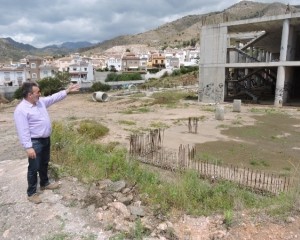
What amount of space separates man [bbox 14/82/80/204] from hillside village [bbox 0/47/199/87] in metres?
63.6

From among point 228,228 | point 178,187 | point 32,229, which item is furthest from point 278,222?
point 32,229

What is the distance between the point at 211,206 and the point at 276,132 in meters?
12.0

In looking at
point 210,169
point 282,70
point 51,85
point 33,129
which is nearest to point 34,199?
point 33,129

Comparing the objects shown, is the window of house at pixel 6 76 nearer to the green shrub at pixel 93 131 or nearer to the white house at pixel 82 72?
the white house at pixel 82 72

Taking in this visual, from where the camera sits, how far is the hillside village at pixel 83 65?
81.1 m

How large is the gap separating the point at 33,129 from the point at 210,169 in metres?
5.89

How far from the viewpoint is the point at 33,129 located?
194 inches

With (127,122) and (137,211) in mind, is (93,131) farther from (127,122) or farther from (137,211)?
(137,211)

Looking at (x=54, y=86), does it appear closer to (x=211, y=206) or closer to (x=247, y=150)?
(x=247, y=150)

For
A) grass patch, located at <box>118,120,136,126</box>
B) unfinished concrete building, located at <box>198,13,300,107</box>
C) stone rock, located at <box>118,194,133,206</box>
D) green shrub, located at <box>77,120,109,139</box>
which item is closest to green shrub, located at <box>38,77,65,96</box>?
Answer: unfinished concrete building, located at <box>198,13,300,107</box>

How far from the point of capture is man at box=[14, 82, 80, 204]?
4762 millimetres

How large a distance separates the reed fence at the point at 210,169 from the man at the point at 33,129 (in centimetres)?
423

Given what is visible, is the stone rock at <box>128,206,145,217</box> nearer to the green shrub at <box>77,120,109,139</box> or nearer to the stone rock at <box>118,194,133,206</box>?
the stone rock at <box>118,194,133,206</box>

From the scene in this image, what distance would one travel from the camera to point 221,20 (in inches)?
1119
